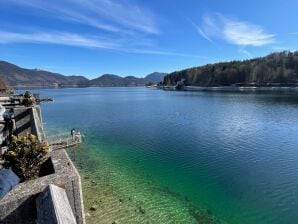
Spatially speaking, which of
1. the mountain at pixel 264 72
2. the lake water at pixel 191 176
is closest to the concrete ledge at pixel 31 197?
the lake water at pixel 191 176

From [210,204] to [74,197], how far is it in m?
11.8

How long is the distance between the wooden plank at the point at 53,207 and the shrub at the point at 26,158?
3977mm

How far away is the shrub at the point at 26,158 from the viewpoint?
920 centimetres

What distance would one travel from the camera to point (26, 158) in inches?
387

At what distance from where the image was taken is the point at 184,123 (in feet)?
148

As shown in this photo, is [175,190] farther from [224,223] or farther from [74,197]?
[74,197]

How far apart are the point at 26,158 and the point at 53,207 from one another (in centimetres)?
575

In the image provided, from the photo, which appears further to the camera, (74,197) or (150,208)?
(150,208)

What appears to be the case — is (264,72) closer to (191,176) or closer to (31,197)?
(191,176)

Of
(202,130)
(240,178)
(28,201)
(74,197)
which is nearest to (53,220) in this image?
(28,201)

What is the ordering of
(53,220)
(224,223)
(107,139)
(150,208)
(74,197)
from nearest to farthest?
(53,220) < (74,197) < (224,223) < (150,208) < (107,139)

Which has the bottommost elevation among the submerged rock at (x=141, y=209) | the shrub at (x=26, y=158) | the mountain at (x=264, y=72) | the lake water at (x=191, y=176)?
the lake water at (x=191, y=176)

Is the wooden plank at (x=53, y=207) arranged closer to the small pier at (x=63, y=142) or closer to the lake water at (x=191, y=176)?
the lake water at (x=191, y=176)

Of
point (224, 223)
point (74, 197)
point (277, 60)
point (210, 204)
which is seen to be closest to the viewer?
point (74, 197)
